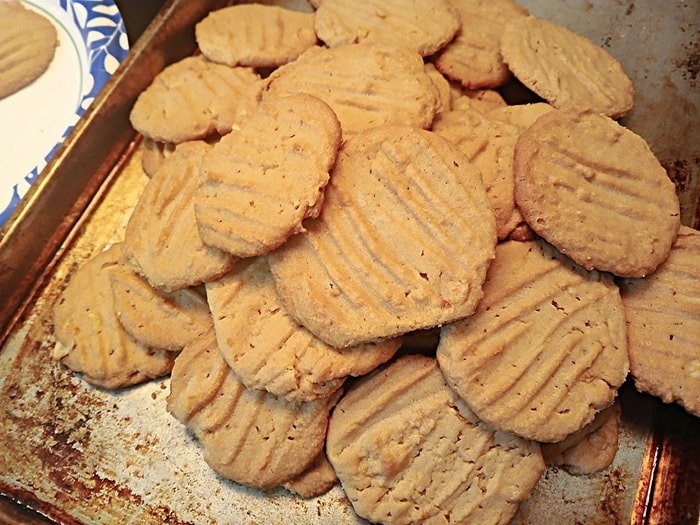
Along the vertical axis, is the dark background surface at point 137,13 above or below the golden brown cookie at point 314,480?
above

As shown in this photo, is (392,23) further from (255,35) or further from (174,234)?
(174,234)

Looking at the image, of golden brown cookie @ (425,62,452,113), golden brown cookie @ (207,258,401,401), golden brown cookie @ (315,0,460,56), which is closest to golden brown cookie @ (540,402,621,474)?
golden brown cookie @ (207,258,401,401)

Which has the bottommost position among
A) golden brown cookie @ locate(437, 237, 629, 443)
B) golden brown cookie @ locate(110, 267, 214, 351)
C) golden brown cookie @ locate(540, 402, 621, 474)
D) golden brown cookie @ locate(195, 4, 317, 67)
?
golden brown cookie @ locate(540, 402, 621, 474)

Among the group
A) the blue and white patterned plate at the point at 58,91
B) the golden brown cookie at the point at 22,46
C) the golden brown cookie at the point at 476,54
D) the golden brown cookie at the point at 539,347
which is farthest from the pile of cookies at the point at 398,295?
the golden brown cookie at the point at 22,46

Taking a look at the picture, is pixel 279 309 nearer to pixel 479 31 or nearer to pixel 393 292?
pixel 393 292

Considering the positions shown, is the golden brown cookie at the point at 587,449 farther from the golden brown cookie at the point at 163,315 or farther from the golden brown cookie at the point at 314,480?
the golden brown cookie at the point at 163,315

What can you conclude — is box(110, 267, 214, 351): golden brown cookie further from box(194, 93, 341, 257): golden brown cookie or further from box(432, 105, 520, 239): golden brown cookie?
box(432, 105, 520, 239): golden brown cookie
